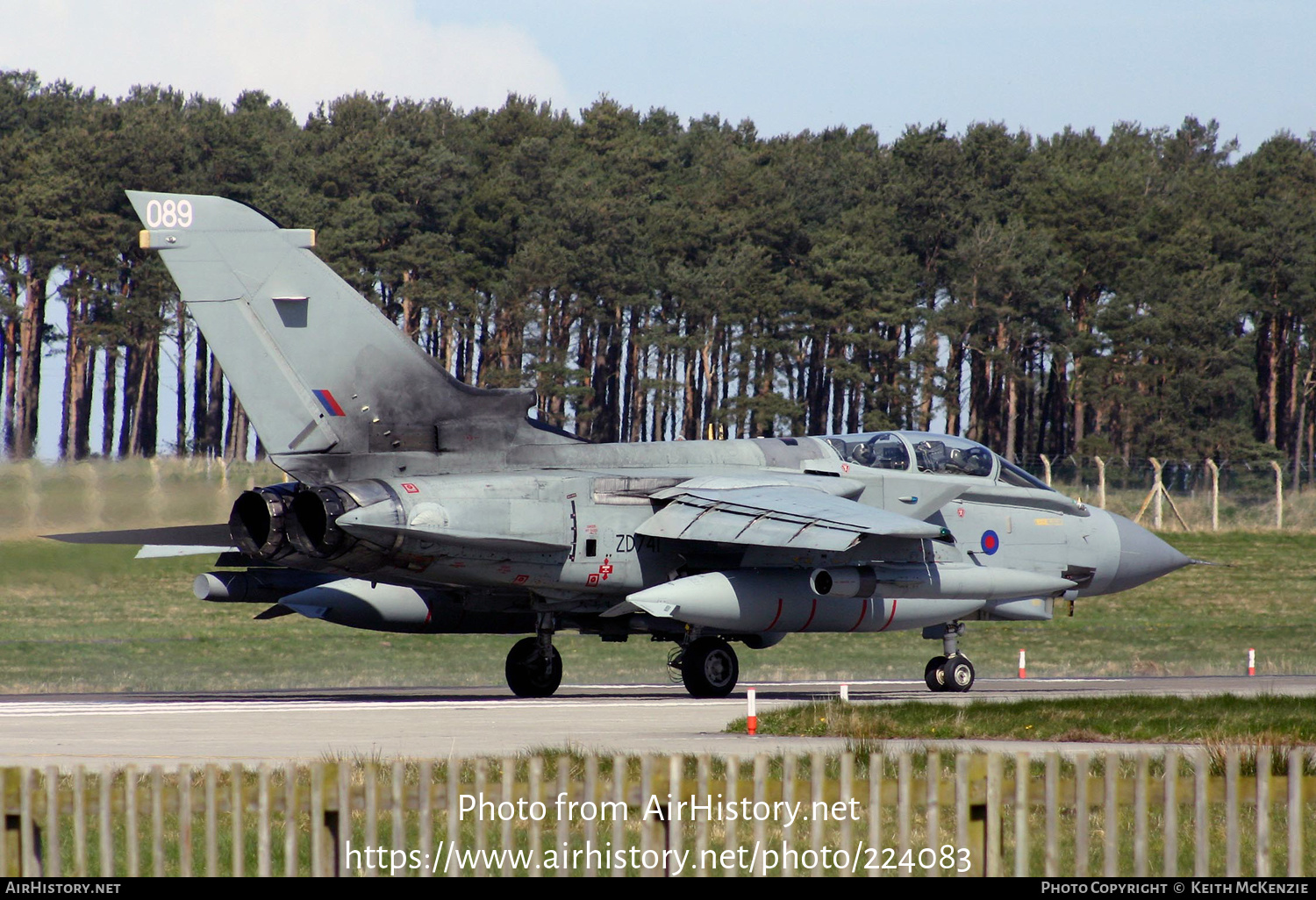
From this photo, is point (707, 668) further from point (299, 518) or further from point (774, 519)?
point (299, 518)

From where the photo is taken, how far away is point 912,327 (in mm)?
71812

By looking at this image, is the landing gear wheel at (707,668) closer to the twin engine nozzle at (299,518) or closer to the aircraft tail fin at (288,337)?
the aircraft tail fin at (288,337)

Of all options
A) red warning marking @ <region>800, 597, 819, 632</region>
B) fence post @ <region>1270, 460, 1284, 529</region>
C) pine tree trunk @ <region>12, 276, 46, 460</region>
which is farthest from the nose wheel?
pine tree trunk @ <region>12, 276, 46, 460</region>

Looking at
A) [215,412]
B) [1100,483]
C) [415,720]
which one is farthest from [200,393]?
[415,720]

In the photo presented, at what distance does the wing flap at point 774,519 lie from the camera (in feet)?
60.3

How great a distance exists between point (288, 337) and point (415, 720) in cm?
475

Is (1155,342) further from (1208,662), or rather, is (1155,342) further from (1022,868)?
(1022,868)

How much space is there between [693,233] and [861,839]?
6609 centimetres

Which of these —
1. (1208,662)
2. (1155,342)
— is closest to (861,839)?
(1208,662)

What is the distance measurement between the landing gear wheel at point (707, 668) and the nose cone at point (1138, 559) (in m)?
5.76

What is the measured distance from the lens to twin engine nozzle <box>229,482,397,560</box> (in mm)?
17672

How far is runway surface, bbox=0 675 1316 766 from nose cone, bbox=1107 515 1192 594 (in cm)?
143

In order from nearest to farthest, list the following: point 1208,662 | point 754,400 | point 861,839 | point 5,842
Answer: point 5,842, point 861,839, point 1208,662, point 754,400

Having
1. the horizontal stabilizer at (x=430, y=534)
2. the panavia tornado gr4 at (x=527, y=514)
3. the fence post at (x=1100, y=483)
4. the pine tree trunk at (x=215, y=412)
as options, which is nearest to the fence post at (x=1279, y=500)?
the fence post at (x=1100, y=483)
